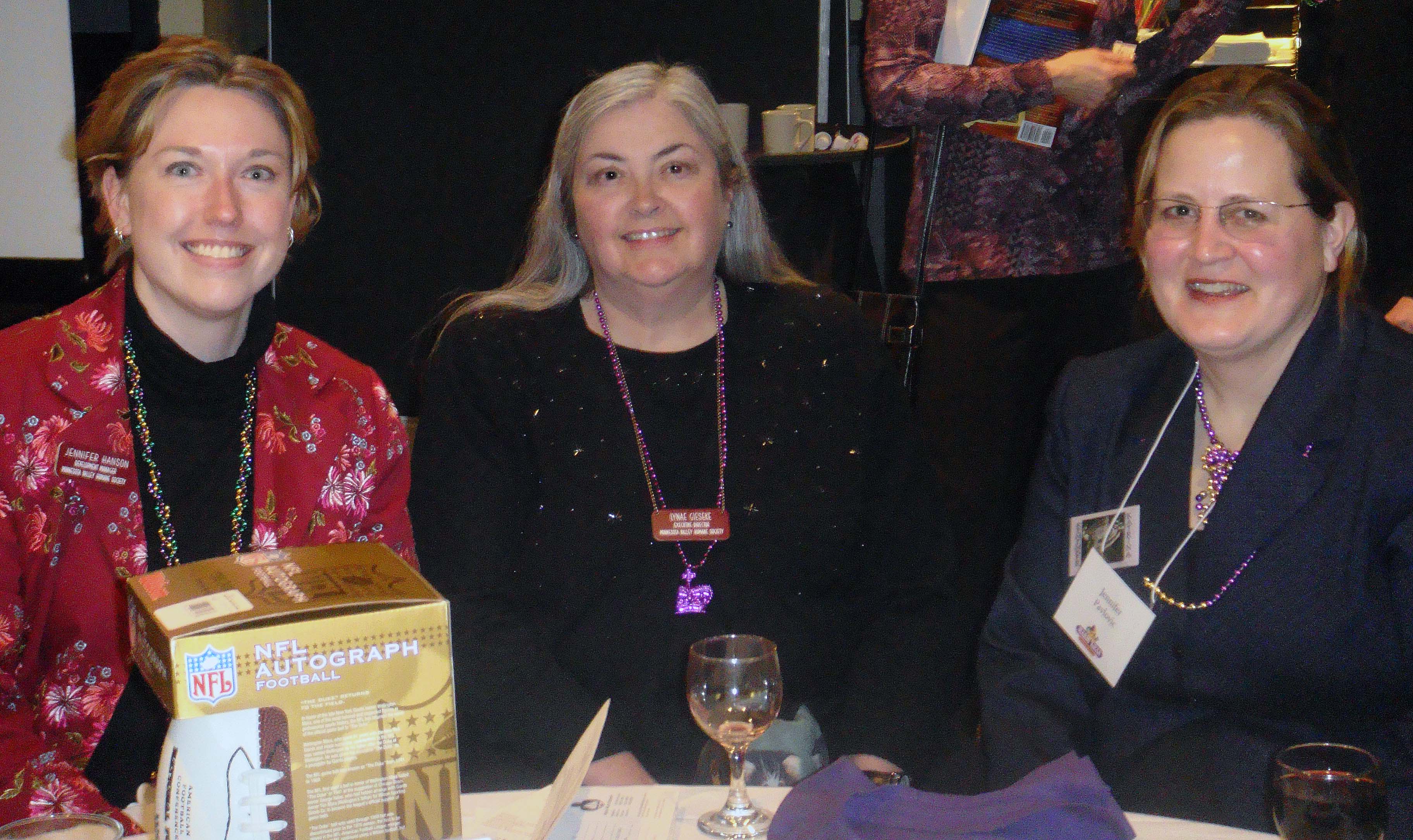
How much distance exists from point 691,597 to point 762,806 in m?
0.77

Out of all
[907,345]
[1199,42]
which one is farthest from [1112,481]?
[1199,42]

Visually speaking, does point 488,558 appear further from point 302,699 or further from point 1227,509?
point 1227,509

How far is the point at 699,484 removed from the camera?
2068 mm

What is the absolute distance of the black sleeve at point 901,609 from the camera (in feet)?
6.53

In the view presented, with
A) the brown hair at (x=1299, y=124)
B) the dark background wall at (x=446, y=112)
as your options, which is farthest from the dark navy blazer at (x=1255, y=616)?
the dark background wall at (x=446, y=112)

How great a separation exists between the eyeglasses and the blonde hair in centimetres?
74

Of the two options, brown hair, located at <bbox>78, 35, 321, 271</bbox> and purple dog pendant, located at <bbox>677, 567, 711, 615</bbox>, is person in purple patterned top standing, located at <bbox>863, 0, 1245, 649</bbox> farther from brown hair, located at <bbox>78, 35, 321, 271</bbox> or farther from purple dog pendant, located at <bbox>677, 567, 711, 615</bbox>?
brown hair, located at <bbox>78, 35, 321, 271</bbox>

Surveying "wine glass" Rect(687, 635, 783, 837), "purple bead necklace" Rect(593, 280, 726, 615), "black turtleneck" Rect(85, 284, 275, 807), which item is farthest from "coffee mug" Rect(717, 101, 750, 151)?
"wine glass" Rect(687, 635, 783, 837)

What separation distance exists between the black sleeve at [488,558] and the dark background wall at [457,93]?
73.8 inches

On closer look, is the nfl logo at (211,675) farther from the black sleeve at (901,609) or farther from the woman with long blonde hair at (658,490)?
the black sleeve at (901,609)

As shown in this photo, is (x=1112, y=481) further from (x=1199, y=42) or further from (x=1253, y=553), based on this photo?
(x=1199, y=42)

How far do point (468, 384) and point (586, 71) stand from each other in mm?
2059

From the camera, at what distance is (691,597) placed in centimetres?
199

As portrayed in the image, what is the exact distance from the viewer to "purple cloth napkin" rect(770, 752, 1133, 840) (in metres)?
1.06
